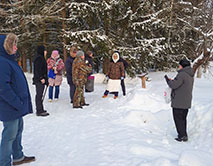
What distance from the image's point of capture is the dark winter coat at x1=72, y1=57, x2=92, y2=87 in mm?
6566

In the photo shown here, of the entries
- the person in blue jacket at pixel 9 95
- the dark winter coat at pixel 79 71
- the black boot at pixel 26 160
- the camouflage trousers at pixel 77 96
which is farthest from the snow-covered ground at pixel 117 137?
the dark winter coat at pixel 79 71

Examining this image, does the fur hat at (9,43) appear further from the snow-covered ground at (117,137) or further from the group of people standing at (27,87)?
the snow-covered ground at (117,137)

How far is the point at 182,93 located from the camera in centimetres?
427

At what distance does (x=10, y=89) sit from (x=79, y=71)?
4.07m

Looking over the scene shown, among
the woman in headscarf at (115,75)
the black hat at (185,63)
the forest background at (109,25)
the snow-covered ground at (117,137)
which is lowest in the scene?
the snow-covered ground at (117,137)

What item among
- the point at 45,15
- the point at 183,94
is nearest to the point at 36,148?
the point at 183,94

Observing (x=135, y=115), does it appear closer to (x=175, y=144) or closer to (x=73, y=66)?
(x=175, y=144)

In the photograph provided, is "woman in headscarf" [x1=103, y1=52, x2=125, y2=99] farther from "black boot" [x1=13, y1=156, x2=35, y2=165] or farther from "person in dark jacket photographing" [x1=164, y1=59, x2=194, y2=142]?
"black boot" [x1=13, y1=156, x2=35, y2=165]

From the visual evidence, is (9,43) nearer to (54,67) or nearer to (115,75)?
(54,67)

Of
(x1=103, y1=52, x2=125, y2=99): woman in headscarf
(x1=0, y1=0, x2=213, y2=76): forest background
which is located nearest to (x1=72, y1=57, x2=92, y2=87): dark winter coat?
(x1=103, y1=52, x2=125, y2=99): woman in headscarf

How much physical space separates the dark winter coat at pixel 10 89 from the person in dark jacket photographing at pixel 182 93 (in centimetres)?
307

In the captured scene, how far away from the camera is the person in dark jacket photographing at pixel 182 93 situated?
4.23 metres

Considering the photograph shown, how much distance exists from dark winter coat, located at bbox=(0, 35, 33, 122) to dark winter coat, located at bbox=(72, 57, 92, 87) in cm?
373

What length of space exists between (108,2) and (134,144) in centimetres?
1128
